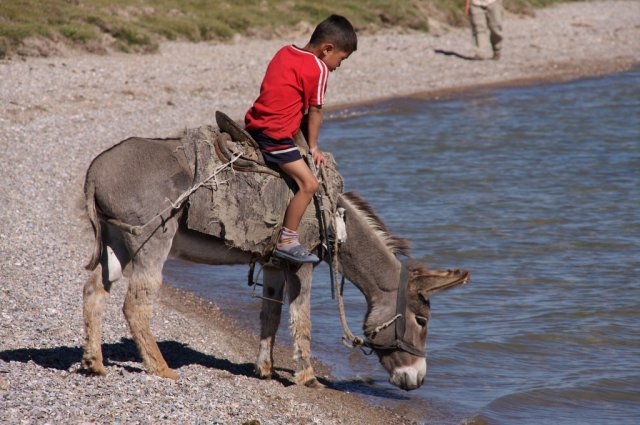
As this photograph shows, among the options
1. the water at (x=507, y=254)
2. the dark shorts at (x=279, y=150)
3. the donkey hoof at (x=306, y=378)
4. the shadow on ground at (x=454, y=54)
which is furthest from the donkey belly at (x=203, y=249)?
the shadow on ground at (x=454, y=54)

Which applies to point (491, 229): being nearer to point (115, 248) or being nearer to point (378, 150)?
point (378, 150)

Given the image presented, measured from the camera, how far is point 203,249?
7520 mm

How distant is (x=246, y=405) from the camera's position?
6.81 metres

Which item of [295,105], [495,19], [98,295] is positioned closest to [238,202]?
[295,105]

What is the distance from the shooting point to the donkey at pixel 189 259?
7031 millimetres

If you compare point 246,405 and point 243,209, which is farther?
point 243,209

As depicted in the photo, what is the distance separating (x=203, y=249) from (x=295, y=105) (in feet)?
4.27

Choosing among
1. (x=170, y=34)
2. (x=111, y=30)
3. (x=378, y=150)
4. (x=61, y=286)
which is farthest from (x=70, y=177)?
(x=170, y=34)

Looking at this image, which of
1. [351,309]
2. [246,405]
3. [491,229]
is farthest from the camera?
[491,229]

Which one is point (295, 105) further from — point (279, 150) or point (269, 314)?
point (269, 314)

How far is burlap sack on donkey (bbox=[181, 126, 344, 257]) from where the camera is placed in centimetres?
728

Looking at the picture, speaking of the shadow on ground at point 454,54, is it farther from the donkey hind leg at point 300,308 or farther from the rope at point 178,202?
the rope at point 178,202

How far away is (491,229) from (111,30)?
45.1 ft

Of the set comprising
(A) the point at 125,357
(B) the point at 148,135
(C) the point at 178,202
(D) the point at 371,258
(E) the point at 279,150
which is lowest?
(B) the point at 148,135
